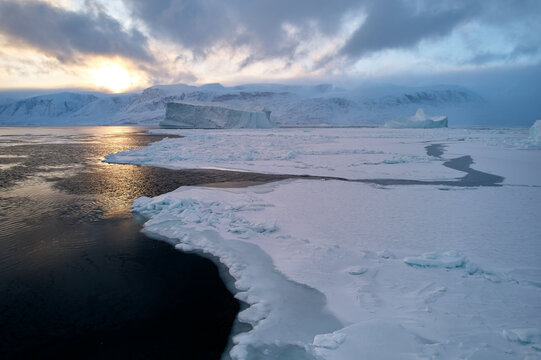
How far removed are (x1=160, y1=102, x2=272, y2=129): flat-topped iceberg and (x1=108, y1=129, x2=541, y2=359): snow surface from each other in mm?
35413

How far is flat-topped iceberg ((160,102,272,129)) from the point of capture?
1618 inches

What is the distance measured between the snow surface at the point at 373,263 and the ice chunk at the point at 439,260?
1 cm

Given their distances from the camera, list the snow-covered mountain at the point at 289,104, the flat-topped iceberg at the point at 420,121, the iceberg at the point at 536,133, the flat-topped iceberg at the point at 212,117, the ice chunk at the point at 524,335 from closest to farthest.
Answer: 1. the ice chunk at the point at 524,335
2. the iceberg at the point at 536,133
3. the flat-topped iceberg at the point at 212,117
4. the flat-topped iceberg at the point at 420,121
5. the snow-covered mountain at the point at 289,104

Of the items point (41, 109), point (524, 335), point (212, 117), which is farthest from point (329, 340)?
point (41, 109)

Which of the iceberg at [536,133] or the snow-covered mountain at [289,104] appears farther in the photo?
the snow-covered mountain at [289,104]

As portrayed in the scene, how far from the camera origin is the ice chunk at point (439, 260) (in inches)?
130

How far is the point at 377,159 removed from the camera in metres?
11.9

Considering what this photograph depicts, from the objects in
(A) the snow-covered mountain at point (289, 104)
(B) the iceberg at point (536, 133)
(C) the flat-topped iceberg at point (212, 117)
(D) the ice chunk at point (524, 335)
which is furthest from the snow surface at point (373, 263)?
(A) the snow-covered mountain at point (289, 104)

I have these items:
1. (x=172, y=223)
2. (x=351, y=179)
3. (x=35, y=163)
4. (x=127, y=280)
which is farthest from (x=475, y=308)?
(x=35, y=163)

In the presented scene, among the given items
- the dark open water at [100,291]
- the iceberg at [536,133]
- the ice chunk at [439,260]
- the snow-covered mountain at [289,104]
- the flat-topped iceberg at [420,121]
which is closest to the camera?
the dark open water at [100,291]

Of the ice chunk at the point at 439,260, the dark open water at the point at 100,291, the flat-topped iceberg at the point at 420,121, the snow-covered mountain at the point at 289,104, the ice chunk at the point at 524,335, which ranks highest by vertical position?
the snow-covered mountain at the point at 289,104

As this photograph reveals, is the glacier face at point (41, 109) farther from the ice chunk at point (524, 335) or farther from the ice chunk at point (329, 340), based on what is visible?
the ice chunk at point (524, 335)

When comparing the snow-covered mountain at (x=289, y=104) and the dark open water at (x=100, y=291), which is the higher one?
the snow-covered mountain at (x=289, y=104)

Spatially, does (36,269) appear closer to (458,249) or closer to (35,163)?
(458,249)
